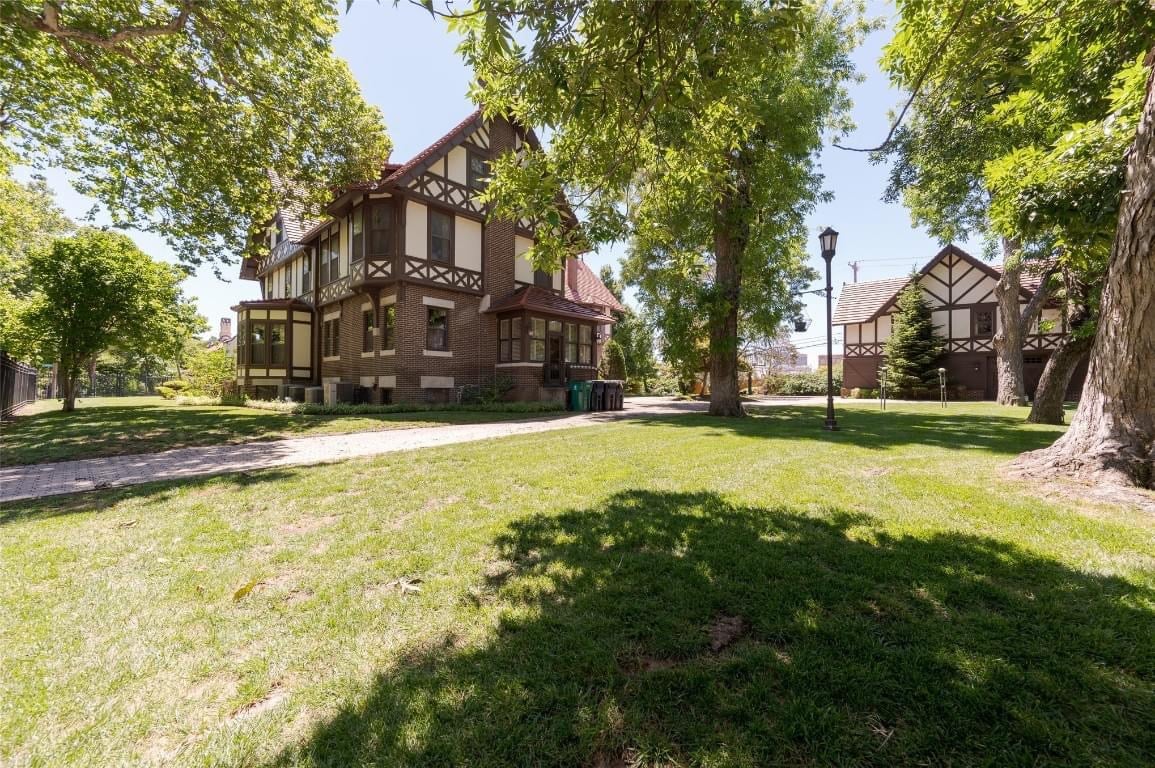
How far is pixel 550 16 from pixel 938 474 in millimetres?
6281

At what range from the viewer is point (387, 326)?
15.7 meters

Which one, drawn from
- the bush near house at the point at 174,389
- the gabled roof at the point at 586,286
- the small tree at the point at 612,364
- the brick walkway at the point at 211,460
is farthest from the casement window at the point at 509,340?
the bush near house at the point at 174,389

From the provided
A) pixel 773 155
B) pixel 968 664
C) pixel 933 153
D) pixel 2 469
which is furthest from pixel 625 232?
pixel 933 153

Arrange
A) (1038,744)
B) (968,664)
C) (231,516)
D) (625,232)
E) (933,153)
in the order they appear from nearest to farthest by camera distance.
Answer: (1038,744), (968,664), (231,516), (625,232), (933,153)

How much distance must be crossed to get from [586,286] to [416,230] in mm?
14975

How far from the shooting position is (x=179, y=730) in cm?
175

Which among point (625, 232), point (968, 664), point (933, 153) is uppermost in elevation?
point (933, 153)

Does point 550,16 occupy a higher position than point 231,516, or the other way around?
point 550,16

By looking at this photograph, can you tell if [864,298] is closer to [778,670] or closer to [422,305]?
[422,305]

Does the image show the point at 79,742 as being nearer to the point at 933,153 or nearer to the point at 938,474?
the point at 938,474

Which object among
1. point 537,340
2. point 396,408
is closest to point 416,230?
point 537,340

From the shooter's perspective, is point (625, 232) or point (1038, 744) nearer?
point (1038, 744)

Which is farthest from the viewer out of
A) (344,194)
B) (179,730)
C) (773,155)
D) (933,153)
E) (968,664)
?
(344,194)

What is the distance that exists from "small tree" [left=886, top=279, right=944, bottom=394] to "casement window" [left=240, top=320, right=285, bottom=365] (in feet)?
103
